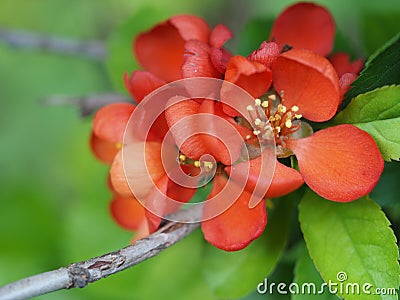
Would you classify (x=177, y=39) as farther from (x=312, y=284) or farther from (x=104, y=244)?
(x=104, y=244)

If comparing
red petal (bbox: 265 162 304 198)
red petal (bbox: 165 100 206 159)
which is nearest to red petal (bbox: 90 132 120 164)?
red petal (bbox: 165 100 206 159)

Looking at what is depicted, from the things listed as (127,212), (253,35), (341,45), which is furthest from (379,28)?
(127,212)

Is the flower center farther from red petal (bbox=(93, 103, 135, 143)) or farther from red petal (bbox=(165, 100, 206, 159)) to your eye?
red petal (bbox=(93, 103, 135, 143))

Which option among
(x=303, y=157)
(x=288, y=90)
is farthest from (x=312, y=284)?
(x=288, y=90)

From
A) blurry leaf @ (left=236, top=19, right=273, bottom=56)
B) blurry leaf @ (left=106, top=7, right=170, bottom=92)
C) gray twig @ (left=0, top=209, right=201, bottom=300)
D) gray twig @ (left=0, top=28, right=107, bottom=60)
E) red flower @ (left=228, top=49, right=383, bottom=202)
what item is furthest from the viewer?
gray twig @ (left=0, top=28, right=107, bottom=60)

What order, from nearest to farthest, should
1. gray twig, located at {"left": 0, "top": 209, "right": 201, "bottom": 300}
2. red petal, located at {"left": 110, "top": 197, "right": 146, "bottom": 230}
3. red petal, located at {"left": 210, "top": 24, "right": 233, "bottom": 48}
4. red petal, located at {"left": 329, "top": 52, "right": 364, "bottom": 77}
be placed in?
1. gray twig, located at {"left": 0, "top": 209, "right": 201, "bottom": 300}
2. red petal, located at {"left": 210, "top": 24, "right": 233, "bottom": 48}
3. red petal, located at {"left": 329, "top": 52, "right": 364, "bottom": 77}
4. red petal, located at {"left": 110, "top": 197, "right": 146, "bottom": 230}

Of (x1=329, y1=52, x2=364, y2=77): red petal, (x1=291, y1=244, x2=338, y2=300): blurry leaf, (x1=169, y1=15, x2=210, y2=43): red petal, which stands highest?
(x1=169, y1=15, x2=210, y2=43): red petal

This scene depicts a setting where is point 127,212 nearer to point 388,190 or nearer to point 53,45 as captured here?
point 388,190
